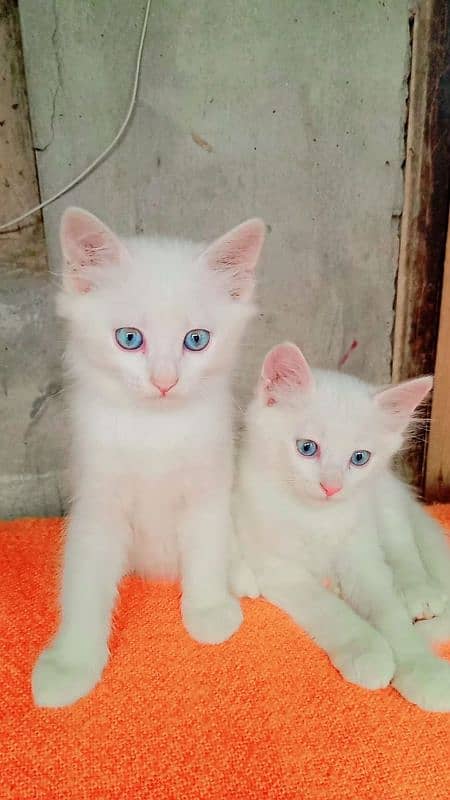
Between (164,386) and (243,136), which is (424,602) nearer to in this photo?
(164,386)

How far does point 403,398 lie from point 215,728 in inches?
27.4

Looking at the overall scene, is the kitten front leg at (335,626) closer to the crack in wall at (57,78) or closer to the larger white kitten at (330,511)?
the larger white kitten at (330,511)

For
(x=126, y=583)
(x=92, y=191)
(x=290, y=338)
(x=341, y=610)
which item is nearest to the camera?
(x=341, y=610)

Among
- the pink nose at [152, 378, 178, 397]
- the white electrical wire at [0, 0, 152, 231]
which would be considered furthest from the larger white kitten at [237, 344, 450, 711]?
the white electrical wire at [0, 0, 152, 231]

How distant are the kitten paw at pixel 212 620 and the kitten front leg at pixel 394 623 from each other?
0.82 feet

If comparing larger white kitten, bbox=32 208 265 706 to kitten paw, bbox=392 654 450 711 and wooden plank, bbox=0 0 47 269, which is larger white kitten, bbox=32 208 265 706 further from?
wooden plank, bbox=0 0 47 269

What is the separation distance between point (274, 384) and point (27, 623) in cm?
70

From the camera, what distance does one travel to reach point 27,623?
4.48 ft

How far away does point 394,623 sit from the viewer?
1285 mm

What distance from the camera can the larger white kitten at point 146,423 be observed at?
1.19 m

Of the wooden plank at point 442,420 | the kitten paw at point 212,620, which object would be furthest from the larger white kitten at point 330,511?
the wooden plank at point 442,420

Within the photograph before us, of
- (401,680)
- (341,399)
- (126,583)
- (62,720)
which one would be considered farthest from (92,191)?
(401,680)

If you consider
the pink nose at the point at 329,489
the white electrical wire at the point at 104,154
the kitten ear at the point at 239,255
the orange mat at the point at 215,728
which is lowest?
the orange mat at the point at 215,728

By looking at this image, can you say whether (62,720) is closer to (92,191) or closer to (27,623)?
(27,623)
